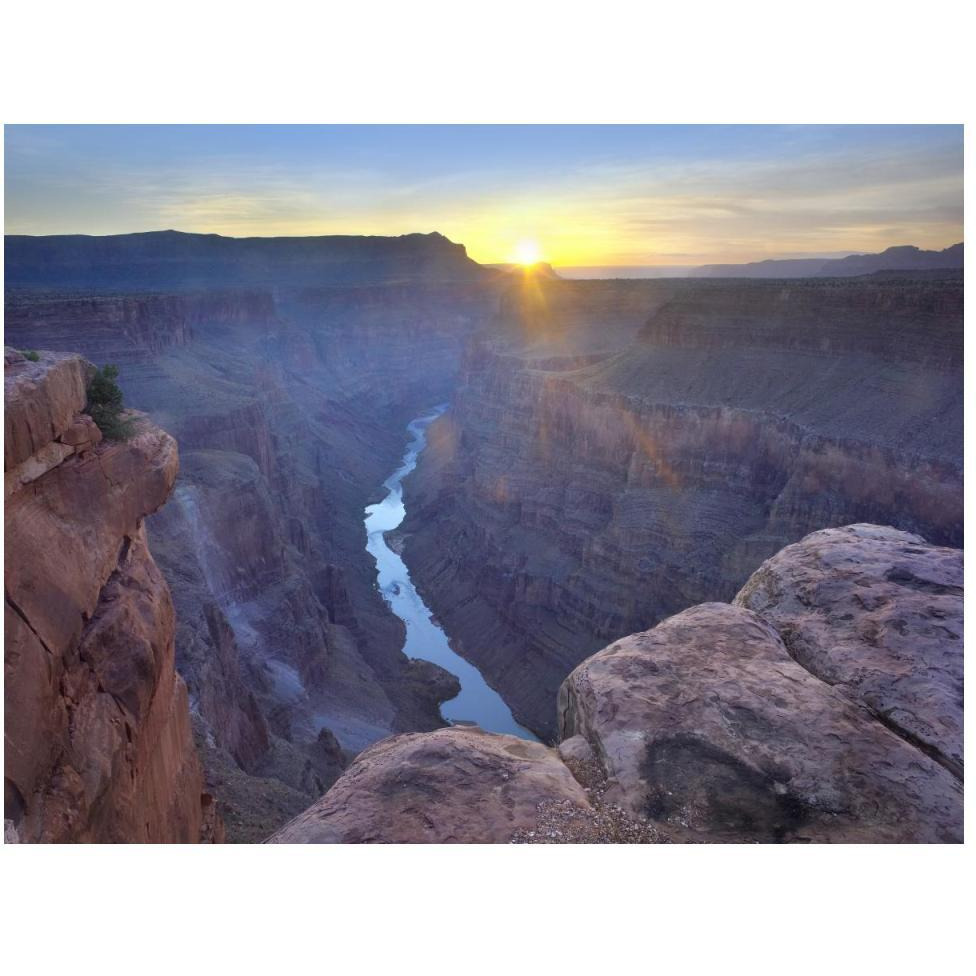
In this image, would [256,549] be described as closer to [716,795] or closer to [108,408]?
[108,408]

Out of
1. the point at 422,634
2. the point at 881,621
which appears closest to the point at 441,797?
the point at 881,621

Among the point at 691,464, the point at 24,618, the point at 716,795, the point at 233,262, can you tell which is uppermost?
the point at 233,262

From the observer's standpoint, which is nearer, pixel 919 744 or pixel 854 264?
pixel 919 744

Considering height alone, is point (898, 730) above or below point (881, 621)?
below

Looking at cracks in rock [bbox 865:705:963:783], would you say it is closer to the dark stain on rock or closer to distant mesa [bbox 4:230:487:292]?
the dark stain on rock

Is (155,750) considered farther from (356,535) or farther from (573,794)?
(356,535)

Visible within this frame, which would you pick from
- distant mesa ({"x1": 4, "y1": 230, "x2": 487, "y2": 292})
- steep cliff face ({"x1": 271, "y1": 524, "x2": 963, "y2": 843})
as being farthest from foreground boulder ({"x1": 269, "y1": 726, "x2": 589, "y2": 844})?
distant mesa ({"x1": 4, "y1": 230, "x2": 487, "y2": 292})

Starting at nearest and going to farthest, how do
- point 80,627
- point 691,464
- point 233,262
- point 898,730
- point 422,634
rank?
point 898,730
point 80,627
point 691,464
point 422,634
point 233,262
